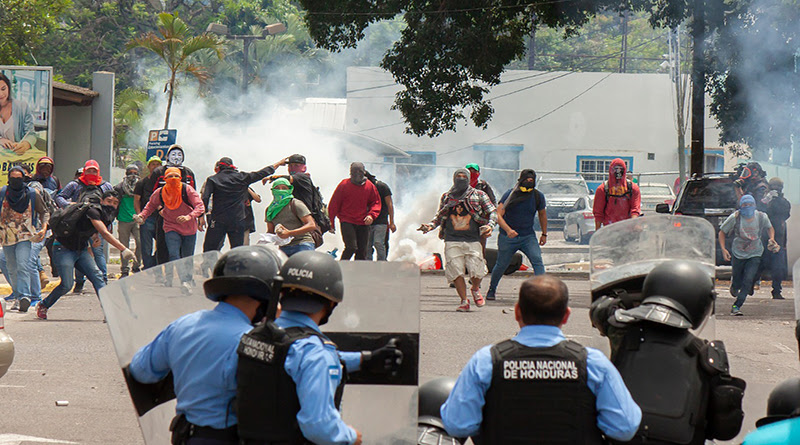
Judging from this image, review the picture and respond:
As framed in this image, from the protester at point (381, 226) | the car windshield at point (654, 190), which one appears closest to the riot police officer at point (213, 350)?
the protester at point (381, 226)

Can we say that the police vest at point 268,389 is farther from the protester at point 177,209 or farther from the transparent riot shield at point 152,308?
the protester at point 177,209

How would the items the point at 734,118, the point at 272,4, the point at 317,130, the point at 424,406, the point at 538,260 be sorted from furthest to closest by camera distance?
the point at 272,4 < the point at 317,130 < the point at 734,118 < the point at 538,260 < the point at 424,406

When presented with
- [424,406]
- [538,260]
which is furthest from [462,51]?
[424,406]

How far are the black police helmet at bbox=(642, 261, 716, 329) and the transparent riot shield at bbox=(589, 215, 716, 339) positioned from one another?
54 centimetres

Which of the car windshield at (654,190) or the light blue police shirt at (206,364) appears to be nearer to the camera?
the light blue police shirt at (206,364)

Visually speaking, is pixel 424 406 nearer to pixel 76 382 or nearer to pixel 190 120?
pixel 76 382

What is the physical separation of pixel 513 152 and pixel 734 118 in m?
15.1

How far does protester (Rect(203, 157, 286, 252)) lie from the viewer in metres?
12.2

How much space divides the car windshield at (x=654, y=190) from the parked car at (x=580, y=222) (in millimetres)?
2194

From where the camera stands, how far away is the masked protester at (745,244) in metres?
12.7

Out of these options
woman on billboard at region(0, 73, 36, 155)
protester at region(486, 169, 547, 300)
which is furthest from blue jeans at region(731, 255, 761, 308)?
woman on billboard at region(0, 73, 36, 155)

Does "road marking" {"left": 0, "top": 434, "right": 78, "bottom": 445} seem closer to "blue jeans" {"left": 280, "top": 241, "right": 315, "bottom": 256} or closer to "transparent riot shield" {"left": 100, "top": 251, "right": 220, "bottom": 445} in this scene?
"transparent riot shield" {"left": 100, "top": 251, "right": 220, "bottom": 445}

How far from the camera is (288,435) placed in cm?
329

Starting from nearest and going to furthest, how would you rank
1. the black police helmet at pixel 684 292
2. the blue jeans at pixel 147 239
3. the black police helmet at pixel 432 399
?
the black police helmet at pixel 684 292 → the black police helmet at pixel 432 399 → the blue jeans at pixel 147 239
